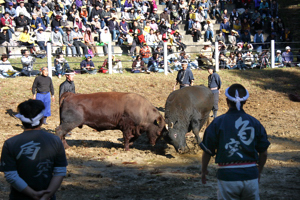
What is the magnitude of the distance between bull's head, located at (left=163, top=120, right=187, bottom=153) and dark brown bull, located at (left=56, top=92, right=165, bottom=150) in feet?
1.42

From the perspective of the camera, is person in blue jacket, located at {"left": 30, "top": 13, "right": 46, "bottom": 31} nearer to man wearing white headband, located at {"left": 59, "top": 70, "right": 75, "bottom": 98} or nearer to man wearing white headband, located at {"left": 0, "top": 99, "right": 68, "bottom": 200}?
man wearing white headband, located at {"left": 59, "top": 70, "right": 75, "bottom": 98}

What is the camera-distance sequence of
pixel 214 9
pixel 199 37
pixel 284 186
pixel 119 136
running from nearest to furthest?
pixel 284 186
pixel 119 136
pixel 199 37
pixel 214 9

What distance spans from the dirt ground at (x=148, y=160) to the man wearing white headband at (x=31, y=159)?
2.76 meters

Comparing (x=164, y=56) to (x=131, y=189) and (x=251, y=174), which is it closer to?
(x=131, y=189)

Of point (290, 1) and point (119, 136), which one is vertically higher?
point (290, 1)

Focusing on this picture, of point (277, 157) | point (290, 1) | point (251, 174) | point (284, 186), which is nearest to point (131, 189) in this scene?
point (284, 186)

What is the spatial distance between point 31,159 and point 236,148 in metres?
2.14

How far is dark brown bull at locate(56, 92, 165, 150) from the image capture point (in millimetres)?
9570

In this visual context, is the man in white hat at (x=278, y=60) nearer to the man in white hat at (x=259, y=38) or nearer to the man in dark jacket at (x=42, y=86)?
the man in white hat at (x=259, y=38)

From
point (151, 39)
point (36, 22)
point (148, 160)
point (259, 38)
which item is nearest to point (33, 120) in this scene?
point (148, 160)

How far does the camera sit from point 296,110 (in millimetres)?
15195

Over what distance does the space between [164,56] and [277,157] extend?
1105cm

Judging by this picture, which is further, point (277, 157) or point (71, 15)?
point (71, 15)

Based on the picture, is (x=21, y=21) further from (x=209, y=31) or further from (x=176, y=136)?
(x=176, y=136)
